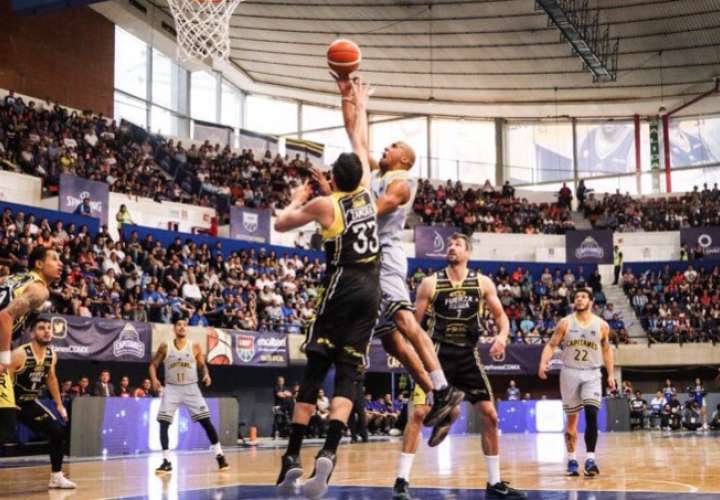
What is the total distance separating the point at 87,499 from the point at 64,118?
2180 cm

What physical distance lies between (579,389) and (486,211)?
30.6 meters

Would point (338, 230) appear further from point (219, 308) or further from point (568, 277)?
point (568, 277)

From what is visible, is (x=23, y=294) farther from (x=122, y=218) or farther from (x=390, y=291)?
(x=122, y=218)

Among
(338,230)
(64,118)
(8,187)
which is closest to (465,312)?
(338,230)

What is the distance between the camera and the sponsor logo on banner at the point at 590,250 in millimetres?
39281

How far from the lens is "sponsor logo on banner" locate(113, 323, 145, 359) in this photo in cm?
2083

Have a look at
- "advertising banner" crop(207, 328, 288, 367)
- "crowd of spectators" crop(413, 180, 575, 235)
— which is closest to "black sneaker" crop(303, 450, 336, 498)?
"advertising banner" crop(207, 328, 288, 367)

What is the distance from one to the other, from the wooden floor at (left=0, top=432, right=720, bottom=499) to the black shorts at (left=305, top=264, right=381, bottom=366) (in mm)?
2496

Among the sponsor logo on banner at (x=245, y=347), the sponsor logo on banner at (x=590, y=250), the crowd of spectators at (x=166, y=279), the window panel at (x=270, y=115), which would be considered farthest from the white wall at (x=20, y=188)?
the sponsor logo on banner at (x=590, y=250)

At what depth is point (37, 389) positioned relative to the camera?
10.8 m

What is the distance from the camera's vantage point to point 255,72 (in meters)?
42.6

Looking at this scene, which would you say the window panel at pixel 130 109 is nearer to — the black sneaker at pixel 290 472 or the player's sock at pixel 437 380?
the player's sock at pixel 437 380

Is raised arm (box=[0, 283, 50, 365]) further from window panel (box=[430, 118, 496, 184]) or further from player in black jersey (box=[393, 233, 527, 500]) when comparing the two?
window panel (box=[430, 118, 496, 184])

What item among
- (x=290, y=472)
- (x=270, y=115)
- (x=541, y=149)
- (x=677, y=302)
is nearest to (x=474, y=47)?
(x=270, y=115)
